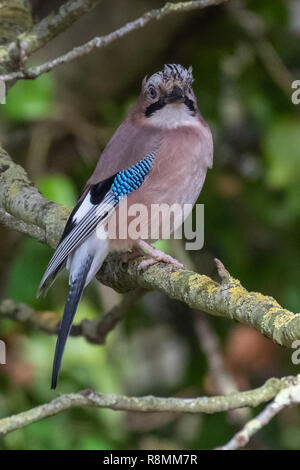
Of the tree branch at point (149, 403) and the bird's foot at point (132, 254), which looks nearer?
the tree branch at point (149, 403)

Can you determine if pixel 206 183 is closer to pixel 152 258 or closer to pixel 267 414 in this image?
pixel 152 258

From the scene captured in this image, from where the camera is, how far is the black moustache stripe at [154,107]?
3.50m

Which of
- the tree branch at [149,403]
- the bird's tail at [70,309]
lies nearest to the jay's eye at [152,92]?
the bird's tail at [70,309]

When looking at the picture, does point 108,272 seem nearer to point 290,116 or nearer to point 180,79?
point 180,79

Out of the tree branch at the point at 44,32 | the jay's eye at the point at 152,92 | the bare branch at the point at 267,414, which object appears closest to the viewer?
the bare branch at the point at 267,414

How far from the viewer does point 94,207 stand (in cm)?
318

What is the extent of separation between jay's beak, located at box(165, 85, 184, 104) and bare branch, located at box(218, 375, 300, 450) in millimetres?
1546

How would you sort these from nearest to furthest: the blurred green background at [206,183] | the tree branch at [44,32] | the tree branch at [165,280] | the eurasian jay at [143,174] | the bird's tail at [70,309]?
the tree branch at [165,280] < the bird's tail at [70,309] < the eurasian jay at [143,174] < the tree branch at [44,32] < the blurred green background at [206,183]

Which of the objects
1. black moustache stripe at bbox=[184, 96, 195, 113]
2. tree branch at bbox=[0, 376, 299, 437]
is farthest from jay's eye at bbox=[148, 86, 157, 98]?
tree branch at bbox=[0, 376, 299, 437]

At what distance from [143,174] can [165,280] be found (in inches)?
34.5

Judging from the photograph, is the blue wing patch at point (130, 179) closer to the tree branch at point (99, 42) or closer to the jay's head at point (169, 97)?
the jay's head at point (169, 97)

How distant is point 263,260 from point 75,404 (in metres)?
2.78

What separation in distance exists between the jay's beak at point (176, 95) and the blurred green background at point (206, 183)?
818 mm

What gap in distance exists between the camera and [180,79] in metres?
3.39
